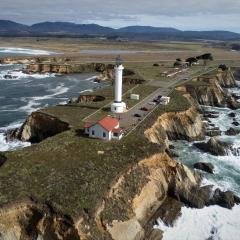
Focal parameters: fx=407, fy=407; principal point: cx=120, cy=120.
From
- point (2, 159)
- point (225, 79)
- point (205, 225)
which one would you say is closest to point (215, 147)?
point (205, 225)

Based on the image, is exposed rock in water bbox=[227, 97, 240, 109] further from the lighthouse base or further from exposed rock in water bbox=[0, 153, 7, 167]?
exposed rock in water bbox=[0, 153, 7, 167]

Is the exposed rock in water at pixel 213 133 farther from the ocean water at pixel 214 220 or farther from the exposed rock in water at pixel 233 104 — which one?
the exposed rock in water at pixel 233 104

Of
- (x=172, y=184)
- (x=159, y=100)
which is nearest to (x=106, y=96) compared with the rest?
(x=159, y=100)

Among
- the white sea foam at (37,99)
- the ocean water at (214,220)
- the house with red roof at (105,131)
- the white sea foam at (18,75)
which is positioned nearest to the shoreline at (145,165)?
the house with red roof at (105,131)

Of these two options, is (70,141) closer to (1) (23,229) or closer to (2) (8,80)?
(1) (23,229)

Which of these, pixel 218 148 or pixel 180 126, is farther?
pixel 180 126

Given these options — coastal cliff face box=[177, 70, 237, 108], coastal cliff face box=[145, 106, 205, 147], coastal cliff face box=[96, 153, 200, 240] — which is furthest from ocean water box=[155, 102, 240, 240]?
coastal cliff face box=[177, 70, 237, 108]

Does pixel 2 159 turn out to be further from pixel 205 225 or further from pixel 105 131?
pixel 205 225
